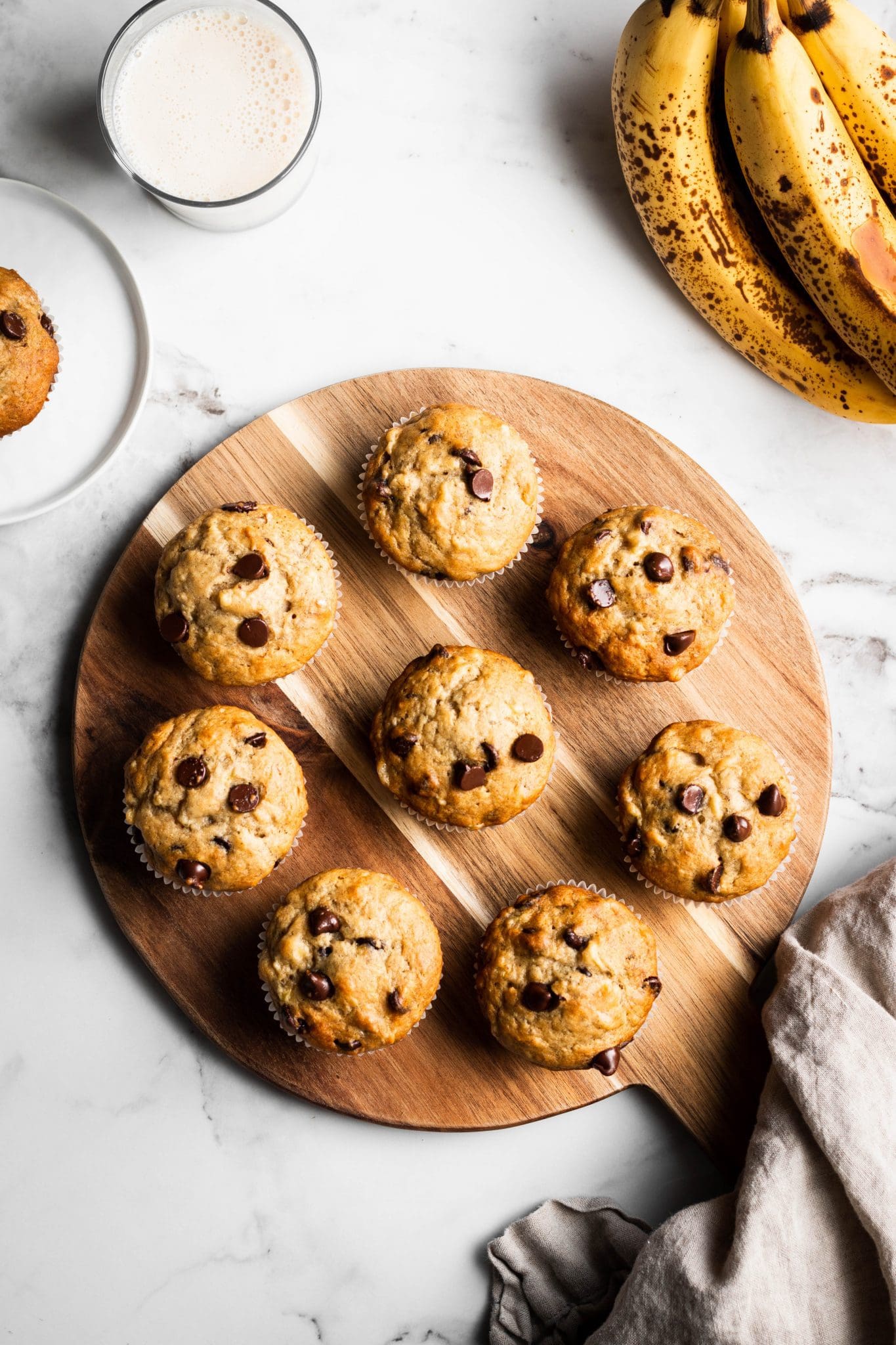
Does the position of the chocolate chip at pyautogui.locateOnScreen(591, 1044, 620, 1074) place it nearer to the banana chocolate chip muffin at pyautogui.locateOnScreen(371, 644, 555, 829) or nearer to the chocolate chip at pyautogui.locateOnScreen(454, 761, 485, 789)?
the banana chocolate chip muffin at pyautogui.locateOnScreen(371, 644, 555, 829)

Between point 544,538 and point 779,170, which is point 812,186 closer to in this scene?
point 779,170

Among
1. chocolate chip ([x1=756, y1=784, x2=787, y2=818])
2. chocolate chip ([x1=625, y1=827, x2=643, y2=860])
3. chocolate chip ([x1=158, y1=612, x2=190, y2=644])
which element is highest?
chocolate chip ([x1=158, y1=612, x2=190, y2=644])

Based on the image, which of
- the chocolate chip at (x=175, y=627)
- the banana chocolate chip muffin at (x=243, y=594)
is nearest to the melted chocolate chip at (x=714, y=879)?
the banana chocolate chip muffin at (x=243, y=594)

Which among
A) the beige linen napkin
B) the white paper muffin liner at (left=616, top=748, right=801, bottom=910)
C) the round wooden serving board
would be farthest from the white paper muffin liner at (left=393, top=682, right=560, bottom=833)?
the beige linen napkin

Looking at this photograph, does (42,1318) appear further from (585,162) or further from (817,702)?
(585,162)

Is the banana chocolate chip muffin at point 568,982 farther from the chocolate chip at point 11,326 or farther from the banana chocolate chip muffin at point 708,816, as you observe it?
the chocolate chip at point 11,326

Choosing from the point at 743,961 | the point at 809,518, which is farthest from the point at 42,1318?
the point at 809,518
